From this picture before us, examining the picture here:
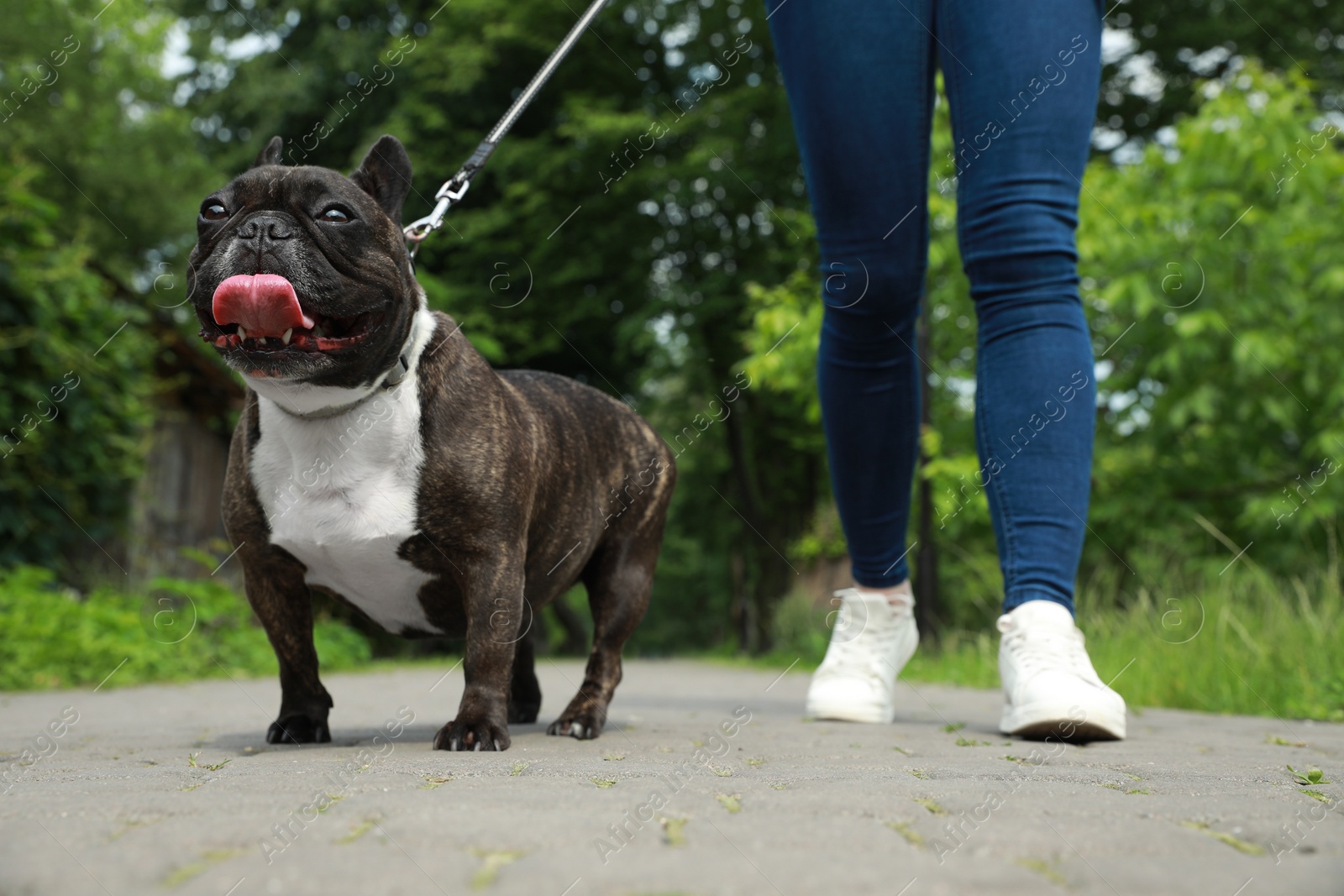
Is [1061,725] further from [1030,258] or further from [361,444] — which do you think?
[361,444]

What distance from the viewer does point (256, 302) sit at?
2410mm

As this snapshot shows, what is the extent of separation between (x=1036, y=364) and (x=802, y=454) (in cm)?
1535

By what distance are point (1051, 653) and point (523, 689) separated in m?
1.56

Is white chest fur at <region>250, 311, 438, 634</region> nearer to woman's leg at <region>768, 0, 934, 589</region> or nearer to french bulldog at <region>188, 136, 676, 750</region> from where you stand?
french bulldog at <region>188, 136, 676, 750</region>

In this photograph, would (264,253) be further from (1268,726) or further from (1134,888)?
(1268,726)

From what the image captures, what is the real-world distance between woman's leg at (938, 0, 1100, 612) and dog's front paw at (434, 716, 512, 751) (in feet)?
4.32

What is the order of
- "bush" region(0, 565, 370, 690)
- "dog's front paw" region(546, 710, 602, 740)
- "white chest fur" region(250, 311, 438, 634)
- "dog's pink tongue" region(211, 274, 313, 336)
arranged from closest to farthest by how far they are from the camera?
"dog's pink tongue" region(211, 274, 313, 336)
"white chest fur" region(250, 311, 438, 634)
"dog's front paw" region(546, 710, 602, 740)
"bush" region(0, 565, 370, 690)

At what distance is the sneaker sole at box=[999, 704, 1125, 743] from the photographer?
2642 millimetres

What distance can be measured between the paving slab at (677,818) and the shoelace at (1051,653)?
182 millimetres

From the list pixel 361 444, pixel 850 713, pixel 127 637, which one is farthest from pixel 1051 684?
pixel 127 637

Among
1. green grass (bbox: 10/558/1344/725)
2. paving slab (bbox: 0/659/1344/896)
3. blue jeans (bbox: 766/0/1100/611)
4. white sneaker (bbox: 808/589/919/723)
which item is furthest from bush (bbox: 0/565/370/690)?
blue jeans (bbox: 766/0/1100/611)

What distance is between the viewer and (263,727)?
3.47 m

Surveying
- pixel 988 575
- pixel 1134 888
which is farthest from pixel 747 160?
pixel 1134 888

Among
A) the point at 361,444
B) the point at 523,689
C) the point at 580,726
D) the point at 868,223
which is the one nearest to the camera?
the point at 361,444
